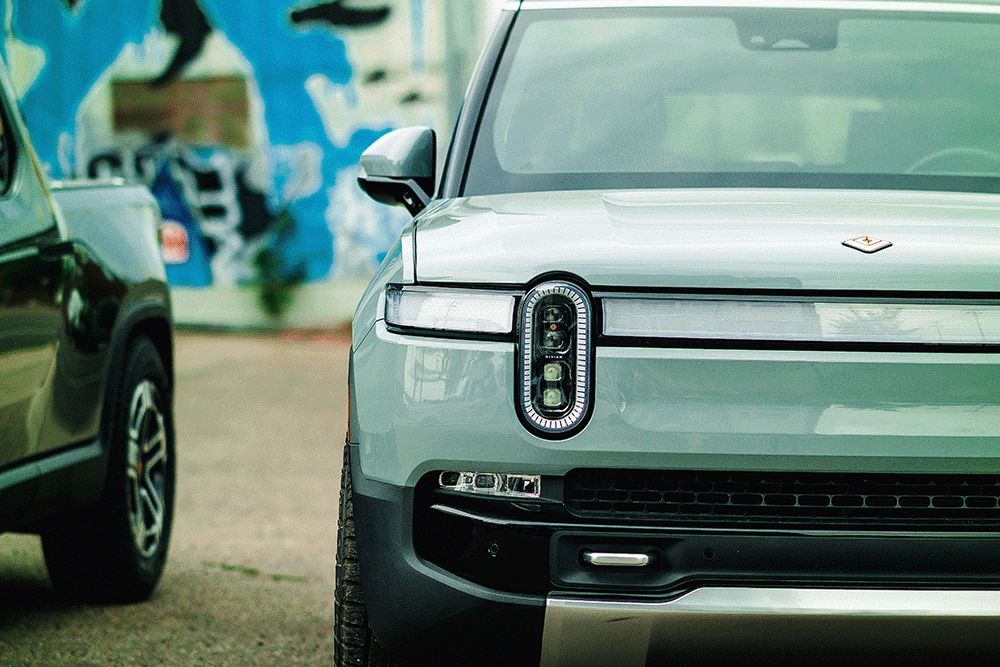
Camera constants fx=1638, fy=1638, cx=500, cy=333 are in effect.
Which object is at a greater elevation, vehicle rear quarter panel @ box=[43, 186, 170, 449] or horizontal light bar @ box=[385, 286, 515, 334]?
horizontal light bar @ box=[385, 286, 515, 334]

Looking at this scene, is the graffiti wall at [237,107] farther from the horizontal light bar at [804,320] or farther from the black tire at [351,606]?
the horizontal light bar at [804,320]

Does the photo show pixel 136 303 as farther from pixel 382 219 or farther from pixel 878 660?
pixel 382 219

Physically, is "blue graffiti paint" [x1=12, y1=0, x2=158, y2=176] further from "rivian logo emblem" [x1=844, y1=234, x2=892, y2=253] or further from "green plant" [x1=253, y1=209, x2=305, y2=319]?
"rivian logo emblem" [x1=844, y1=234, x2=892, y2=253]

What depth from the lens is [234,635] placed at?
5.08 meters

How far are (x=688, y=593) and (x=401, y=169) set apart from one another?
170 cm

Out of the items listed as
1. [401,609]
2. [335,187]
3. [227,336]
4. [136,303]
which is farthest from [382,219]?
[401,609]

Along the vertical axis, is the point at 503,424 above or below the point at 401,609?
above

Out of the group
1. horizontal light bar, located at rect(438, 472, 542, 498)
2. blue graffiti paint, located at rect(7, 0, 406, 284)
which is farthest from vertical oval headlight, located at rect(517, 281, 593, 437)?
blue graffiti paint, located at rect(7, 0, 406, 284)

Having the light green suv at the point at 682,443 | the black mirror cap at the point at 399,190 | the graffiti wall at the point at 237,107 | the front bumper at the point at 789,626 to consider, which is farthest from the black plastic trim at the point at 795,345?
the graffiti wall at the point at 237,107

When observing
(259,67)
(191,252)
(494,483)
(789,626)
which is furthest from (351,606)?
(191,252)

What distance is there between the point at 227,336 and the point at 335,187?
190cm

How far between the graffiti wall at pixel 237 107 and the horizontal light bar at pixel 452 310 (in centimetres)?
1334

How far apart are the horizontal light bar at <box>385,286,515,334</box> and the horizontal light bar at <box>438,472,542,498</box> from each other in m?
0.28

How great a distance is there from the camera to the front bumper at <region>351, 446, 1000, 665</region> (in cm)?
307
